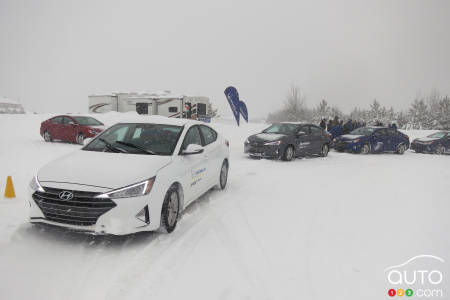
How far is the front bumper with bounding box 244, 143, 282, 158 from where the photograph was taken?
469 inches

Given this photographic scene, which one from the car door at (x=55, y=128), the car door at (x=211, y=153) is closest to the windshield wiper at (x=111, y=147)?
the car door at (x=211, y=153)

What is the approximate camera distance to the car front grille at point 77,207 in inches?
152

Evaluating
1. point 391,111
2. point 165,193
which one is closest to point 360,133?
point 165,193

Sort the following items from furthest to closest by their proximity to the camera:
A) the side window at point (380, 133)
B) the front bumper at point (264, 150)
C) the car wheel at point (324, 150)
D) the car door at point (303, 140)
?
the side window at point (380, 133)
the car wheel at point (324, 150)
the car door at point (303, 140)
the front bumper at point (264, 150)

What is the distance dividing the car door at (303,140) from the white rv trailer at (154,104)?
59.7 ft

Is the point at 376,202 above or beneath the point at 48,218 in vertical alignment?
beneath

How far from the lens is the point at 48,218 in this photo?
4004 millimetres

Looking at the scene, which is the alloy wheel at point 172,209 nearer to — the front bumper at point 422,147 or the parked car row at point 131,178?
the parked car row at point 131,178

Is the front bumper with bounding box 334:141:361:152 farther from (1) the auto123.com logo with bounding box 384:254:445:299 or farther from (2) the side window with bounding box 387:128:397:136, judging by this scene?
(1) the auto123.com logo with bounding box 384:254:445:299

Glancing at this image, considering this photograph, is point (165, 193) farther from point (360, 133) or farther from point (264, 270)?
point (360, 133)

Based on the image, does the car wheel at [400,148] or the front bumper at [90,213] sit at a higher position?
the front bumper at [90,213]

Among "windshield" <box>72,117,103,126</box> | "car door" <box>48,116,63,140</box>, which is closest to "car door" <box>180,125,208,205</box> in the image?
"windshield" <box>72,117,103,126</box>

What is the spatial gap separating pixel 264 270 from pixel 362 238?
1847 mm

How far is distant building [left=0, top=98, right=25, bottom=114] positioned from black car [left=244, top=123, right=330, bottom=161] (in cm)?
3881
